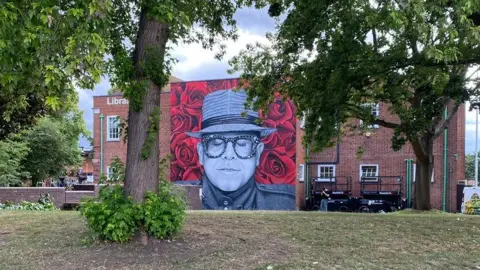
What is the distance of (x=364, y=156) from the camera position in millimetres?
28703

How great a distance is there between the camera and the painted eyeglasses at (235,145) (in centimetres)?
2770

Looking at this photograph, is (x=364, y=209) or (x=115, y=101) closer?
(x=364, y=209)

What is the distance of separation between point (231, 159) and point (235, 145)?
0.92 metres

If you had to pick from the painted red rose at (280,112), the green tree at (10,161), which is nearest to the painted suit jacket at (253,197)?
the painted red rose at (280,112)

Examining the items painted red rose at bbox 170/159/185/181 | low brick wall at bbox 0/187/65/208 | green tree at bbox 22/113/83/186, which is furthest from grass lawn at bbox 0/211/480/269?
green tree at bbox 22/113/83/186

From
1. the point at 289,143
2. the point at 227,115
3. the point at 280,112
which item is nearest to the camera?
the point at 289,143

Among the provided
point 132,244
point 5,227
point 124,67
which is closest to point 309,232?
point 132,244

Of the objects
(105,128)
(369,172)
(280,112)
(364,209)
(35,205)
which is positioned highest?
(280,112)

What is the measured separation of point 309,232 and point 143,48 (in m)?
4.37

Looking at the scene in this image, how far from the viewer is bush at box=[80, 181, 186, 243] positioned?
659cm

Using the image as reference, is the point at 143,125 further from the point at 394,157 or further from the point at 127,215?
the point at 394,157

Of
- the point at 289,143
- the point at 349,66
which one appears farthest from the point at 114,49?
the point at 289,143

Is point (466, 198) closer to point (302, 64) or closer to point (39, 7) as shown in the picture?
point (302, 64)

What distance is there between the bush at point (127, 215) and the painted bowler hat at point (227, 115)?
20544mm
